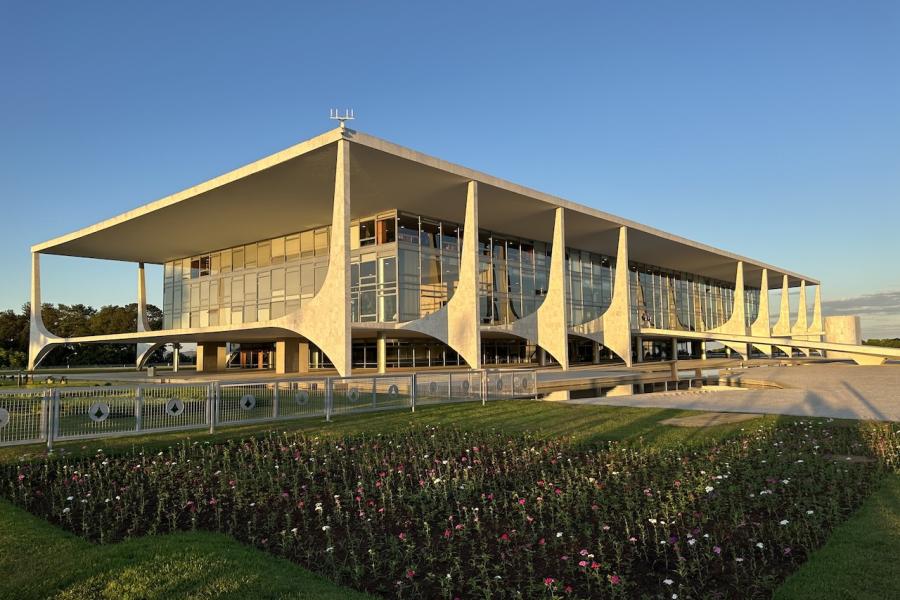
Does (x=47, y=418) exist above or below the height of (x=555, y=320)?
below

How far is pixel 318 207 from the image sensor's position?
3244 centimetres

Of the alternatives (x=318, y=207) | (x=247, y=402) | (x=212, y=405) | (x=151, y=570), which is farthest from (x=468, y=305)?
(x=151, y=570)

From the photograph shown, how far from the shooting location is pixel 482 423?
13633 millimetres

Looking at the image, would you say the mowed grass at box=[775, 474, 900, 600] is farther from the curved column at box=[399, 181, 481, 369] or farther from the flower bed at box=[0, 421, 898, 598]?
the curved column at box=[399, 181, 481, 369]

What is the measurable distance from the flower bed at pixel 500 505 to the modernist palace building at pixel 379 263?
1488cm

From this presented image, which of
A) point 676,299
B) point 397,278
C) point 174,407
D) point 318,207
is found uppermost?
point 318,207

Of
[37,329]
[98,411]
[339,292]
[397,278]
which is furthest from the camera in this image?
[37,329]

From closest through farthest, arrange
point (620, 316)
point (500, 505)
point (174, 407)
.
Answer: point (500, 505), point (174, 407), point (620, 316)

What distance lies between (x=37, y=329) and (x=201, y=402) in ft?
132

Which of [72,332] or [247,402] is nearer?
[247,402]

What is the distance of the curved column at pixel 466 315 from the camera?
28672 mm

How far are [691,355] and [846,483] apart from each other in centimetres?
6437

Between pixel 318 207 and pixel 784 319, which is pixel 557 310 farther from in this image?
pixel 784 319

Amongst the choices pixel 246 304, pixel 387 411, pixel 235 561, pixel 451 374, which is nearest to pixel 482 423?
pixel 387 411
